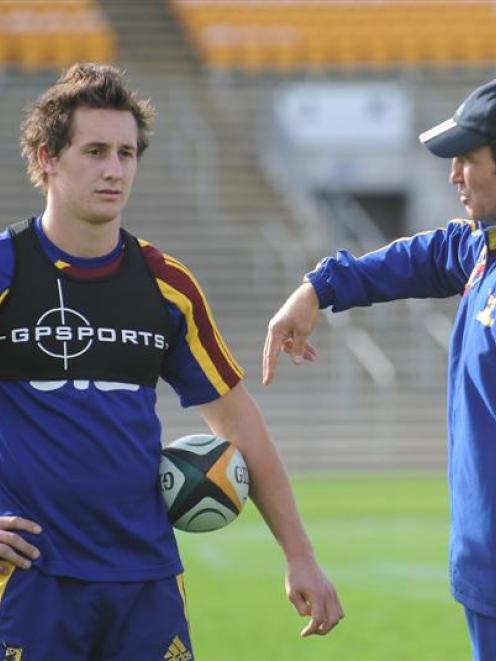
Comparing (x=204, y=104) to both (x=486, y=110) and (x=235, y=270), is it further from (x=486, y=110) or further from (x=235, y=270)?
(x=486, y=110)

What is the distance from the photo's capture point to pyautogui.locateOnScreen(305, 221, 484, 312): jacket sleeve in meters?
4.39

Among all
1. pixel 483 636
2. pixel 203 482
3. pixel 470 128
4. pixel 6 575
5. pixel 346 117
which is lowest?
pixel 483 636

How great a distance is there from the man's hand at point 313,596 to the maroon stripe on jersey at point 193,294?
55cm

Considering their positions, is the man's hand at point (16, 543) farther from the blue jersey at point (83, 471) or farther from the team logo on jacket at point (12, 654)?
the team logo on jacket at point (12, 654)

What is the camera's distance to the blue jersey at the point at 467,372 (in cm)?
388

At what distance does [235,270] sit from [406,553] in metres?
10.3

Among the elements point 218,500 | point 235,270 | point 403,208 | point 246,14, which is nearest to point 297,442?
point 235,270

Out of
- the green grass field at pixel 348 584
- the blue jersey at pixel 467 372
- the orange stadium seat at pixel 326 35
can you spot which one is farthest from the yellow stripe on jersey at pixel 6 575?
the orange stadium seat at pixel 326 35

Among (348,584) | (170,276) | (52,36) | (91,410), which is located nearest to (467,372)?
(170,276)

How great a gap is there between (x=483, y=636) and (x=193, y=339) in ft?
3.42

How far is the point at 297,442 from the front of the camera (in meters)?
18.9

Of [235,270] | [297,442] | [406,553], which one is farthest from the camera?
[235,270]

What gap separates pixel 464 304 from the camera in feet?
13.4

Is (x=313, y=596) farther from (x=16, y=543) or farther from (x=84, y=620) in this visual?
(x=16, y=543)
